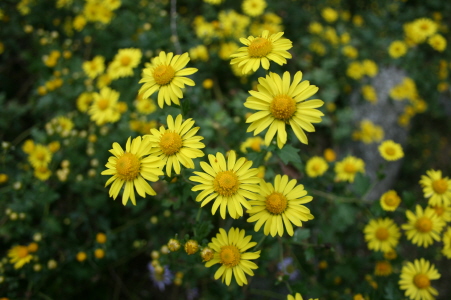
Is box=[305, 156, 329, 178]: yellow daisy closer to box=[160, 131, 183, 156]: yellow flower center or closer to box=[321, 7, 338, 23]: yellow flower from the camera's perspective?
box=[160, 131, 183, 156]: yellow flower center

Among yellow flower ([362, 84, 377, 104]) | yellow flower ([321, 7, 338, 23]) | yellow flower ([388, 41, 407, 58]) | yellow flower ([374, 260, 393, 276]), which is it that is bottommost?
yellow flower ([374, 260, 393, 276])

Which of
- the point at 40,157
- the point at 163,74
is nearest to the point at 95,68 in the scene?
the point at 40,157

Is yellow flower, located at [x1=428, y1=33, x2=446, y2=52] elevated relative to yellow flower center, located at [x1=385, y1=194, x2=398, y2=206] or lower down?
elevated

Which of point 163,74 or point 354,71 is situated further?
point 354,71

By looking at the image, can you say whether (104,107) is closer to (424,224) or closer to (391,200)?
(391,200)

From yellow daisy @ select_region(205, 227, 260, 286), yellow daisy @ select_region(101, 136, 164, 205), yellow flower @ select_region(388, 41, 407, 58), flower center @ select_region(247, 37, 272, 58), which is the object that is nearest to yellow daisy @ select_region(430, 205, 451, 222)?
yellow daisy @ select_region(205, 227, 260, 286)

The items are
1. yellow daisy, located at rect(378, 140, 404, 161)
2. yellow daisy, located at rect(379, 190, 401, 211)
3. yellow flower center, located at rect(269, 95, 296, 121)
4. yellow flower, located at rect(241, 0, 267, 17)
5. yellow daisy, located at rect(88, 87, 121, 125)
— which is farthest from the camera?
yellow flower, located at rect(241, 0, 267, 17)

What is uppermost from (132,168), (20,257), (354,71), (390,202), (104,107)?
(354,71)

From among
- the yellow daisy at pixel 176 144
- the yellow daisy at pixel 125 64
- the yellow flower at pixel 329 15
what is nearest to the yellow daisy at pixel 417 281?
the yellow daisy at pixel 176 144

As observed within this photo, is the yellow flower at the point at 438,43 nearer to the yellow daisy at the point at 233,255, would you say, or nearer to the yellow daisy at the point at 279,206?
the yellow daisy at the point at 279,206
